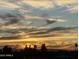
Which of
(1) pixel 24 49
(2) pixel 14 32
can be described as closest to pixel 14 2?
(2) pixel 14 32

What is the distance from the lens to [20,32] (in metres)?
3.83

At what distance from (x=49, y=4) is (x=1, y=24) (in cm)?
69

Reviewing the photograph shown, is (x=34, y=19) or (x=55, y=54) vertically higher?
(x=34, y=19)

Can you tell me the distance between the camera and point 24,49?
3836mm

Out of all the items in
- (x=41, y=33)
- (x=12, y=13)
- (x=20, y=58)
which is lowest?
(x=20, y=58)

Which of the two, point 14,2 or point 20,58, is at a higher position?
point 14,2

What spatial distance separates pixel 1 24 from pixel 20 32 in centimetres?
27

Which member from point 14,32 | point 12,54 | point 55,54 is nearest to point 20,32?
point 14,32

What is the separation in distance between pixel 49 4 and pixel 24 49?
2.24ft

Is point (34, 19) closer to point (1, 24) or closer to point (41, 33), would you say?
point (41, 33)

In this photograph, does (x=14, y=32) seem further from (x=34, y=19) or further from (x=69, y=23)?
(x=69, y=23)

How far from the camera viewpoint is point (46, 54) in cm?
384

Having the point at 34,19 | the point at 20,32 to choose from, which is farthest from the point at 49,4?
the point at 20,32

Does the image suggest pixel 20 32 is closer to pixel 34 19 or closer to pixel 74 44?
pixel 34 19
